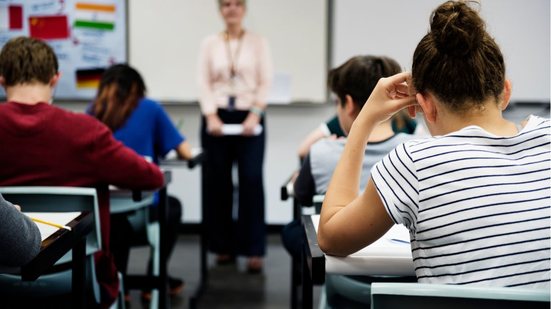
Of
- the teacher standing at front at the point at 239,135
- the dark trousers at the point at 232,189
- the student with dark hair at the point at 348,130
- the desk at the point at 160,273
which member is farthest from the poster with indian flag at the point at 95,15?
the student with dark hair at the point at 348,130

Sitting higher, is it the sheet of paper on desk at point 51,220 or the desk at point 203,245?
the sheet of paper on desk at point 51,220

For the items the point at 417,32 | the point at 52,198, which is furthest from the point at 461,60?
the point at 417,32

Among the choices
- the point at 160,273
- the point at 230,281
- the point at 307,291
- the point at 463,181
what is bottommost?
the point at 230,281

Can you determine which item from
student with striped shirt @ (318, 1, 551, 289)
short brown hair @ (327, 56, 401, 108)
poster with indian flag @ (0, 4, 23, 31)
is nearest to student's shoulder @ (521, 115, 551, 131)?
student with striped shirt @ (318, 1, 551, 289)

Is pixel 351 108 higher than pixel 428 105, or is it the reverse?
pixel 428 105

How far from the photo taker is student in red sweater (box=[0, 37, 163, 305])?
6.48 ft

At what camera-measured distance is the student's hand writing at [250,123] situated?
3768 mm

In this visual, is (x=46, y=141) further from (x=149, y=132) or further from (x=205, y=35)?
(x=205, y=35)

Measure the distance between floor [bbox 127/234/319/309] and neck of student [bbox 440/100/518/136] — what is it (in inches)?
86.6

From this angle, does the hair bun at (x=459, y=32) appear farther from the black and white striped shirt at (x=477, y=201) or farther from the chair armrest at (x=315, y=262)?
the chair armrest at (x=315, y=262)

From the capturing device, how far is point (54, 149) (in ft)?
6.53

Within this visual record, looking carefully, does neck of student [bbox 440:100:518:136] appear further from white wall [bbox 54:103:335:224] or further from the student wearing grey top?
white wall [bbox 54:103:335:224]

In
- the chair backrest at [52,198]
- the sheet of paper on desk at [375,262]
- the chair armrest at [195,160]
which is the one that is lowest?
the chair armrest at [195,160]

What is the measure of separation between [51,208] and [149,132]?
3.55 ft
